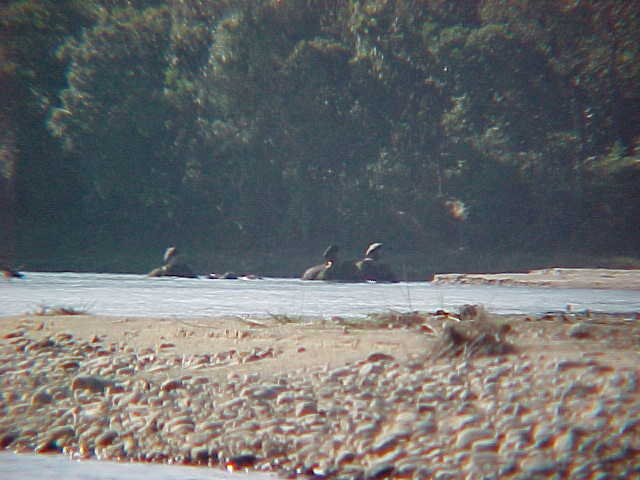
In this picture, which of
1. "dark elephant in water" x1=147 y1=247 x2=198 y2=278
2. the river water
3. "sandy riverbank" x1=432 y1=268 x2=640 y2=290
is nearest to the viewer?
the river water

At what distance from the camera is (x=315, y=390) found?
560 cm

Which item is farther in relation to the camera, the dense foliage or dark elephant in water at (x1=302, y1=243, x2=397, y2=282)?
the dense foliage

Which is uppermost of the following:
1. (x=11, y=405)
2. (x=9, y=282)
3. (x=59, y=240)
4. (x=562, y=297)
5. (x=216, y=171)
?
(x=216, y=171)

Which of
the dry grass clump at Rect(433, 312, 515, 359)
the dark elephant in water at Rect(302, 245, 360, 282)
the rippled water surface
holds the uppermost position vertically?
the dark elephant in water at Rect(302, 245, 360, 282)

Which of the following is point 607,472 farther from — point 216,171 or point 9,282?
point 216,171

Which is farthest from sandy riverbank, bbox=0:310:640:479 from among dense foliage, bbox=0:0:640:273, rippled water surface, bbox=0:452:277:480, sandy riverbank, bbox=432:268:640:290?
dense foliage, bbox=0:0:640:273

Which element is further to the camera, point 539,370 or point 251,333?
point 251,333

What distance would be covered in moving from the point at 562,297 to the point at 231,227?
1786cm

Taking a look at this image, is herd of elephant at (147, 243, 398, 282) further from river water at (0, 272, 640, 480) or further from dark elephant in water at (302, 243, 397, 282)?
river water at (0, 272, 640, 480)

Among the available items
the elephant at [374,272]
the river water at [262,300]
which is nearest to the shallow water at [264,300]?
the river water at [262,300]

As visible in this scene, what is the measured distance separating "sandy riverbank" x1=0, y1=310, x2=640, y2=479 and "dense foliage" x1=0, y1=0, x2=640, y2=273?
21.7 metres

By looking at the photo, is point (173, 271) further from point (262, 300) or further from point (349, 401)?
point (349, 401)

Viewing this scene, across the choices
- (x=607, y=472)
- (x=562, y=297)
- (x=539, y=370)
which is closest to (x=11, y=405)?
(x=539, y=370)

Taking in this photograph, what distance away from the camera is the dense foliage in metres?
28.3
